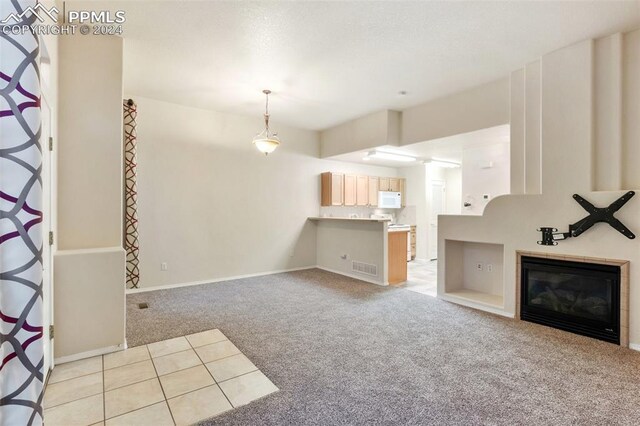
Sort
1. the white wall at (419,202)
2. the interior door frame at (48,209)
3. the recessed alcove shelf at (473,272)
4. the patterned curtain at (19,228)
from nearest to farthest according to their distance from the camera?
the patterned curtain at (19,228), the interior door frame at (48,209), the recessed alcove shelf at (473,272), the white wall at (419,202)

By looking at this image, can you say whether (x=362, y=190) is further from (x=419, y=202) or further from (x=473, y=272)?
(x=473, y=272)

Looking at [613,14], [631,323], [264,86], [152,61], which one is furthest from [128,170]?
[631,323]

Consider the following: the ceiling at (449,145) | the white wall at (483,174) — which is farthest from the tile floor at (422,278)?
the ceiling at (449,145)

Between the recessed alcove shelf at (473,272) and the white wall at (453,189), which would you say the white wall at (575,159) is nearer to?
the recessed alcove shelf at (473,272)

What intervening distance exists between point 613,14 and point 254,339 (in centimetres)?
461

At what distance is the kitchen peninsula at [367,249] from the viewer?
209 inches

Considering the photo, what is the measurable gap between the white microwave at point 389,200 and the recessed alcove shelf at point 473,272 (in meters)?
3.04

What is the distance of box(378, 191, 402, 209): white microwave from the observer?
301 inches

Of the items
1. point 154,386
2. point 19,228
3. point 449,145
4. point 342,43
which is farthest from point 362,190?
point 19,228

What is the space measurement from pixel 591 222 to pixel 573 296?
2.87 ft

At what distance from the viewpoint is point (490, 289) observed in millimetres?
4496

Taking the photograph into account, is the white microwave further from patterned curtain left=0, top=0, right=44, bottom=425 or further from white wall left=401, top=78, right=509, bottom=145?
patterned curtain left=0, top=0, right=44, bottom=425

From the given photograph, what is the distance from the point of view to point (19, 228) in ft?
2.96

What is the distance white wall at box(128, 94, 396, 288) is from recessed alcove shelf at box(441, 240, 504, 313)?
3.11 metres
